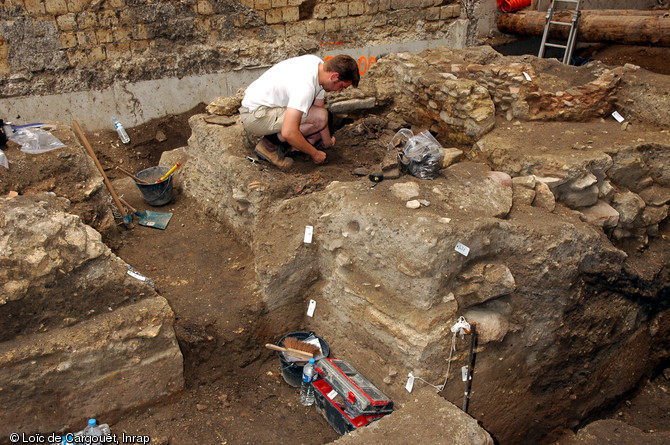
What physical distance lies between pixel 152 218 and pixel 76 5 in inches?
135

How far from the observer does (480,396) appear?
366cm

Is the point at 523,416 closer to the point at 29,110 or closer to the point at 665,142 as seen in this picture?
the point at 665,142

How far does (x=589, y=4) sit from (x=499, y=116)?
663cm

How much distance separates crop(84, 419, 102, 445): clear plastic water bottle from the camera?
10.7 feet

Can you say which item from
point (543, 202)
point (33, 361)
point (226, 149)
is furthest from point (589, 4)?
point (33, 361)

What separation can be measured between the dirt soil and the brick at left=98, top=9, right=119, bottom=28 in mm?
3271

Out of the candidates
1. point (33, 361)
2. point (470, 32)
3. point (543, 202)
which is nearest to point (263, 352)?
point (33, 361)

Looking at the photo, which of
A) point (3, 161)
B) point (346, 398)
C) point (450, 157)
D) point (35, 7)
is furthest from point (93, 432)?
point (35, 7)

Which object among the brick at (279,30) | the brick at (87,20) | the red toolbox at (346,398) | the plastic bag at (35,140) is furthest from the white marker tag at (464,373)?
the brick at (87,20)

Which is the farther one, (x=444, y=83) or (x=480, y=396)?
(x=444, y=83)

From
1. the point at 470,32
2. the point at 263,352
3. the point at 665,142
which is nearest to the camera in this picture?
the point at 263,352

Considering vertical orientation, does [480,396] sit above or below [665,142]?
below

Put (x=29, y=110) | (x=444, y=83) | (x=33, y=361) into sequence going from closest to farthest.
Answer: (x=33, y=361) < (x=444, y=83) < (x=29, y=110)

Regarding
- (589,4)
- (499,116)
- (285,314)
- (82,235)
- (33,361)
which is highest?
(589,4)
